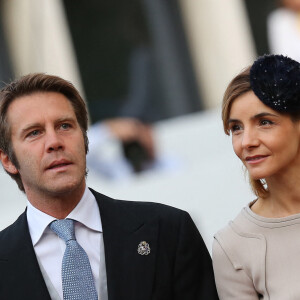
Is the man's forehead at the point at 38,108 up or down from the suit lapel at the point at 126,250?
up

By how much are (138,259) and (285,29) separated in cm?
417

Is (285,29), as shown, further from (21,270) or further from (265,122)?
(21,270)

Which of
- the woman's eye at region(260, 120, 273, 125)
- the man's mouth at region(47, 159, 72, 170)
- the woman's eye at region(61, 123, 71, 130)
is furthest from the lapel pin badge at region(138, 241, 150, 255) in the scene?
the woman's eye at region(260, 120, 273, 125)

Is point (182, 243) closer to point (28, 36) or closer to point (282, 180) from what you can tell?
point (282, 180)

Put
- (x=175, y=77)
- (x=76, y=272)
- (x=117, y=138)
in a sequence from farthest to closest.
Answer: (x=175, y=77) < (x=117, y=138) < (x=76, y=272)

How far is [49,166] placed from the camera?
3.20 metres

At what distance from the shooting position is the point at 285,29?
7.04 meters

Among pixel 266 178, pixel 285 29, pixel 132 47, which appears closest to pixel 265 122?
pixel 266 178

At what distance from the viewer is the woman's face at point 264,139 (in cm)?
318

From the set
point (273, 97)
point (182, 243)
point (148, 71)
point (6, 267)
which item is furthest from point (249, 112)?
point (148, 71)

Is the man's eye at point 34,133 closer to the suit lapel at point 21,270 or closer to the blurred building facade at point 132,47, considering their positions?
the suit lapel at point 21,270

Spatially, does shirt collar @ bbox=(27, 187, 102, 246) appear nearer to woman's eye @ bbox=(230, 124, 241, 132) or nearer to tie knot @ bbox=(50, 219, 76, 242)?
tie knot @ bbox=(50, 219, 76, 242)

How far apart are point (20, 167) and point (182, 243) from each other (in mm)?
662

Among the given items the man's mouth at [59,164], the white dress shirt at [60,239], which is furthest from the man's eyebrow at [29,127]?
the white dress shirt at [60,239]
